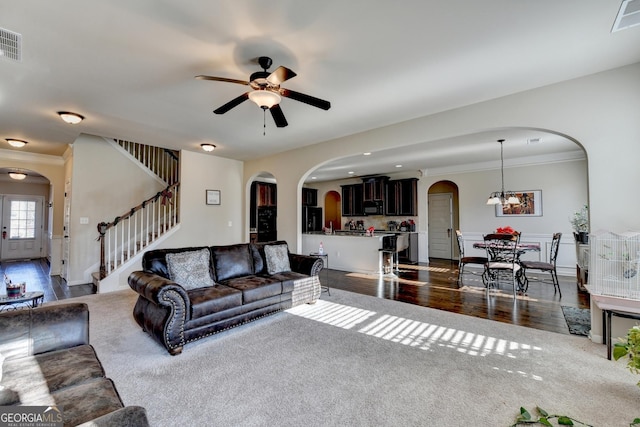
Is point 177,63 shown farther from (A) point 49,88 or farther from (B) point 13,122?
(B) point 13,122

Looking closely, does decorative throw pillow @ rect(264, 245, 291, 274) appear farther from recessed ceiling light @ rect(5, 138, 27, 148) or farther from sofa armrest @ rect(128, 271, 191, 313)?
recessed ceiling light @ rect(5, 138, 27, 148)

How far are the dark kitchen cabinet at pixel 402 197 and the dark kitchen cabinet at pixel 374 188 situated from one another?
16cm

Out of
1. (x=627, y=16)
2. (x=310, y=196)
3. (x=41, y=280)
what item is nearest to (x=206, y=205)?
(x=41, y=280)

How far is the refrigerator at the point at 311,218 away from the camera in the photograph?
1021 cm

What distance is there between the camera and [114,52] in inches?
104

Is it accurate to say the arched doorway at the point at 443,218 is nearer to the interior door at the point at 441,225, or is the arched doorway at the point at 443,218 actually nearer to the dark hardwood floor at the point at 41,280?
the interior door at the point at 441,225

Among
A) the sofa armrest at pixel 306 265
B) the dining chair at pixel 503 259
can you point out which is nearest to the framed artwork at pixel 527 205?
the dining chair at pixel 503 259

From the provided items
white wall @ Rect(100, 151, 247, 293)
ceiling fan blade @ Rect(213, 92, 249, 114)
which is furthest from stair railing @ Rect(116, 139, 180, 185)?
ceiling fan blade @ Rect(213, 92, 249, 114)

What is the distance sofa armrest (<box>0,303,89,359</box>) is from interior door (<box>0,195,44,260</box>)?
10194 mm

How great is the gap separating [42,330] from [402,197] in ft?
27.5

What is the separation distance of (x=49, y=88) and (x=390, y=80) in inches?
159

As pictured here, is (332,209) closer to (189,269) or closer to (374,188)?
(374,188)

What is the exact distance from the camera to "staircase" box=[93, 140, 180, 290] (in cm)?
555

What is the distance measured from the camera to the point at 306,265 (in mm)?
4309
